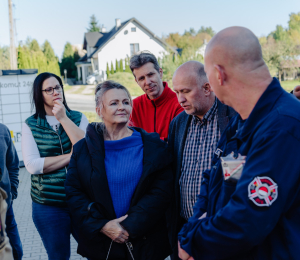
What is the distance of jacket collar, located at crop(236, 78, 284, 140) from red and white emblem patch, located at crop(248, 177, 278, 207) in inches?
10.2

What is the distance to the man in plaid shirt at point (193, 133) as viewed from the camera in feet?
7.86

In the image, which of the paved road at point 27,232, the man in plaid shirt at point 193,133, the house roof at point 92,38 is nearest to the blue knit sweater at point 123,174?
the man in plaid shirt at point 193,133

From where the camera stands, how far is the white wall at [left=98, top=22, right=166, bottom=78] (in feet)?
138

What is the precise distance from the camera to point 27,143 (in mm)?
2748

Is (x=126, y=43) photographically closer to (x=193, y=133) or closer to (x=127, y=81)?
(x=127, y=81)

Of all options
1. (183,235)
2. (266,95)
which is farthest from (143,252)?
(266,95)

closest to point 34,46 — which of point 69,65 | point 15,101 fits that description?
point 69,65

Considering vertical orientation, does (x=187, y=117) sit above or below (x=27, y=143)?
above

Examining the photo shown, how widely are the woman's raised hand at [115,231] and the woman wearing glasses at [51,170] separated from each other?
2.22 feet

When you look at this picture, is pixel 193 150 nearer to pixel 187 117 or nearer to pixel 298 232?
pixel 187 117

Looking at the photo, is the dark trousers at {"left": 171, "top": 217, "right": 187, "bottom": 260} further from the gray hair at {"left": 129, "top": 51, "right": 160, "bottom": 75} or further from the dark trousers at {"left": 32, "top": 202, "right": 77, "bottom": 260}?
the gray hair at {"left": 129, "top": 51, "right": 160, "bottom": 75}

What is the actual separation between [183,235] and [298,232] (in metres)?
0.55

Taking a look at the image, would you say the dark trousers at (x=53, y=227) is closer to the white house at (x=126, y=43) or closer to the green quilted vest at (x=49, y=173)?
the green quilted vest at (x=49, y=173)

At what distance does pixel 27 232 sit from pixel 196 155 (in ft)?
12.4
